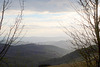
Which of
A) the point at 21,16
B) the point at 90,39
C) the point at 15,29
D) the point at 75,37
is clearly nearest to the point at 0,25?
the point at 15,29

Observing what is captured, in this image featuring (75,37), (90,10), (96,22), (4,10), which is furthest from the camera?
(75,37)

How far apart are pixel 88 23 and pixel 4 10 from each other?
2381mm

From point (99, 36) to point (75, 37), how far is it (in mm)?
939

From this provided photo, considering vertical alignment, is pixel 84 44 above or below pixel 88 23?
below

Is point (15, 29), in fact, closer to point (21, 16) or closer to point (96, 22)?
point (21, 16)

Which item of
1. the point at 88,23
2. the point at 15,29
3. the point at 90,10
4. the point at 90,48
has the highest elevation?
the point at 90,10

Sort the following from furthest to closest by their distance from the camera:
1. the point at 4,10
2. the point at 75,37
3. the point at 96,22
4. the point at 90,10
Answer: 1. the point at 75,37
2. the point at 4,10
3. the point at 90,10
4. the point at 96,22

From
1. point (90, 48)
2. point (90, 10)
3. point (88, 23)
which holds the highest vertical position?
point (90, 10)

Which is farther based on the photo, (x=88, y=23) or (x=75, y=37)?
(x=75, y=37)

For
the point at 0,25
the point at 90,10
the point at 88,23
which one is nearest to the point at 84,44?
the point at 88,23

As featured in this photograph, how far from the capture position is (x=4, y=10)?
4.25 m

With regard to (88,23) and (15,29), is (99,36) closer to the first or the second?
(88,23)

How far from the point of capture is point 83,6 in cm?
407

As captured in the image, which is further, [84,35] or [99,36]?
[84,35]
